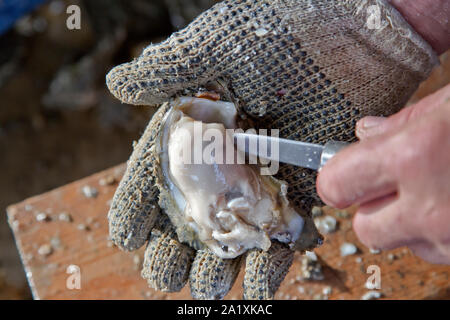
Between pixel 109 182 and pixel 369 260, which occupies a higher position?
pixel 109 182

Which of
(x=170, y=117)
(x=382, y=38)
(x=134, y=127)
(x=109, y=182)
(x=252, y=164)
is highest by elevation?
(x=382, y=38)

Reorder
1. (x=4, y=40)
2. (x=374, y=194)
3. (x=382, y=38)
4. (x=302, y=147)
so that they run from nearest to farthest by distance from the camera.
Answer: (x=374, y=194), (x=302, y=147), (x=382, y=38), (x=4, y=40)

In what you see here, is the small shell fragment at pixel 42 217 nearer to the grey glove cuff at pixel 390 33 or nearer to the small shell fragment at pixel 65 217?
the small shell fragment at pixel 65 217

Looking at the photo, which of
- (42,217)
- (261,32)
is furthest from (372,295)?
(42,217)

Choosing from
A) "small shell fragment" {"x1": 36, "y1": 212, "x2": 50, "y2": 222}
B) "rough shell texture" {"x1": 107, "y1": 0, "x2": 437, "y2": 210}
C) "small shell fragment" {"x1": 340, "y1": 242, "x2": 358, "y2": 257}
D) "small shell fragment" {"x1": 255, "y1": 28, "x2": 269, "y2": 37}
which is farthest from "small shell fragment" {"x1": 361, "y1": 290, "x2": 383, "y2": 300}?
"small shell fragment" {"x1": 36, "y1": 212, "x2": 50, "y2": 222}

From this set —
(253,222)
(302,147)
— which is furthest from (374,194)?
(253,222)

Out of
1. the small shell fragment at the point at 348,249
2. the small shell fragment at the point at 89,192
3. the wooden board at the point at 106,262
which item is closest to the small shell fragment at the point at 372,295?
the wooden board at the point at 106,262

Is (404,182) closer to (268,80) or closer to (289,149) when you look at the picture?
(289,149)

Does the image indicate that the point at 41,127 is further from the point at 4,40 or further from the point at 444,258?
the point at 444,258
